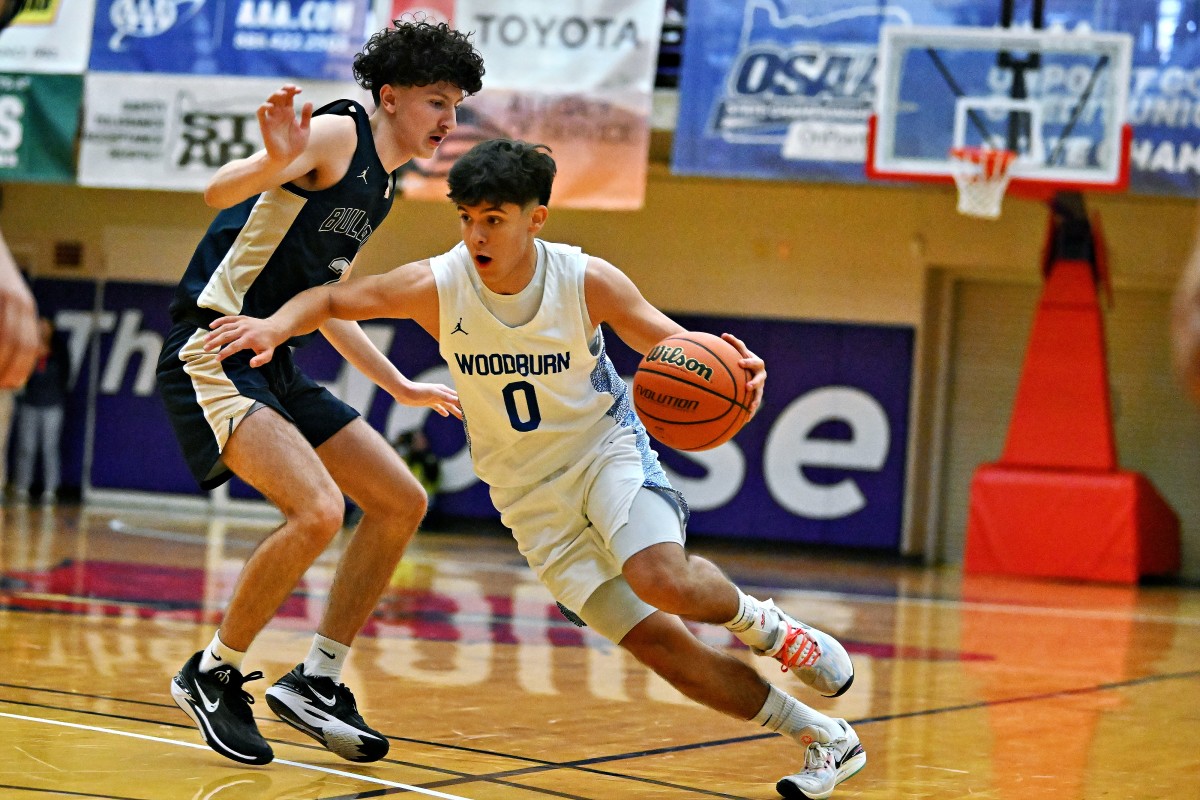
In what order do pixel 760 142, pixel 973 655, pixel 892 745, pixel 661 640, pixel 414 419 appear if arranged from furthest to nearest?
pixel 414 419 < pixel 760 142 < pixel 973 655 < pixel 892 745 < pixel 661 640

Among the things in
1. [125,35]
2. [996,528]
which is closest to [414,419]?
[125,35]

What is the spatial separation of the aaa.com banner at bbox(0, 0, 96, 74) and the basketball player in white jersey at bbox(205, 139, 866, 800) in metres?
10.7

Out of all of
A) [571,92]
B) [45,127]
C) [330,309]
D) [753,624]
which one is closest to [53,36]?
[45,127]

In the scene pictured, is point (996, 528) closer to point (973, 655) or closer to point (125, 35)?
point (973, 655)

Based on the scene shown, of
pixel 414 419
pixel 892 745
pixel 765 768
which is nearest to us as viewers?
pixel 765 768

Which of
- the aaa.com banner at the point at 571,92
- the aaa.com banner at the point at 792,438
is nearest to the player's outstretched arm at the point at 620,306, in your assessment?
the aaa.com banner at the point at 571,92

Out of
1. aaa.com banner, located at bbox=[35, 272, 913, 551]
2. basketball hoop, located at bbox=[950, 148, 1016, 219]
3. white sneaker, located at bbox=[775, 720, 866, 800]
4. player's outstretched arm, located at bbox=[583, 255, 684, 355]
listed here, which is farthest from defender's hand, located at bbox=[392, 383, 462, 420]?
aaa.com banner, located at bbox=[35, 272, 913, 551]

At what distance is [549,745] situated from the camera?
4574 millimetres

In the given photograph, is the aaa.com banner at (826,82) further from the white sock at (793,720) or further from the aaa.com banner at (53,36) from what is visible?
the white sock at (793,720)

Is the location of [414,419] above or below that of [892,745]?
below

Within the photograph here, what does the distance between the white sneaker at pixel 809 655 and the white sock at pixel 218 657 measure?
140 centimetres

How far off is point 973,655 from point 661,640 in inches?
146

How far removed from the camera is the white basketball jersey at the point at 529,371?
4.07 metres

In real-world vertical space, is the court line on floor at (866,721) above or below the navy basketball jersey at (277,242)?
below
